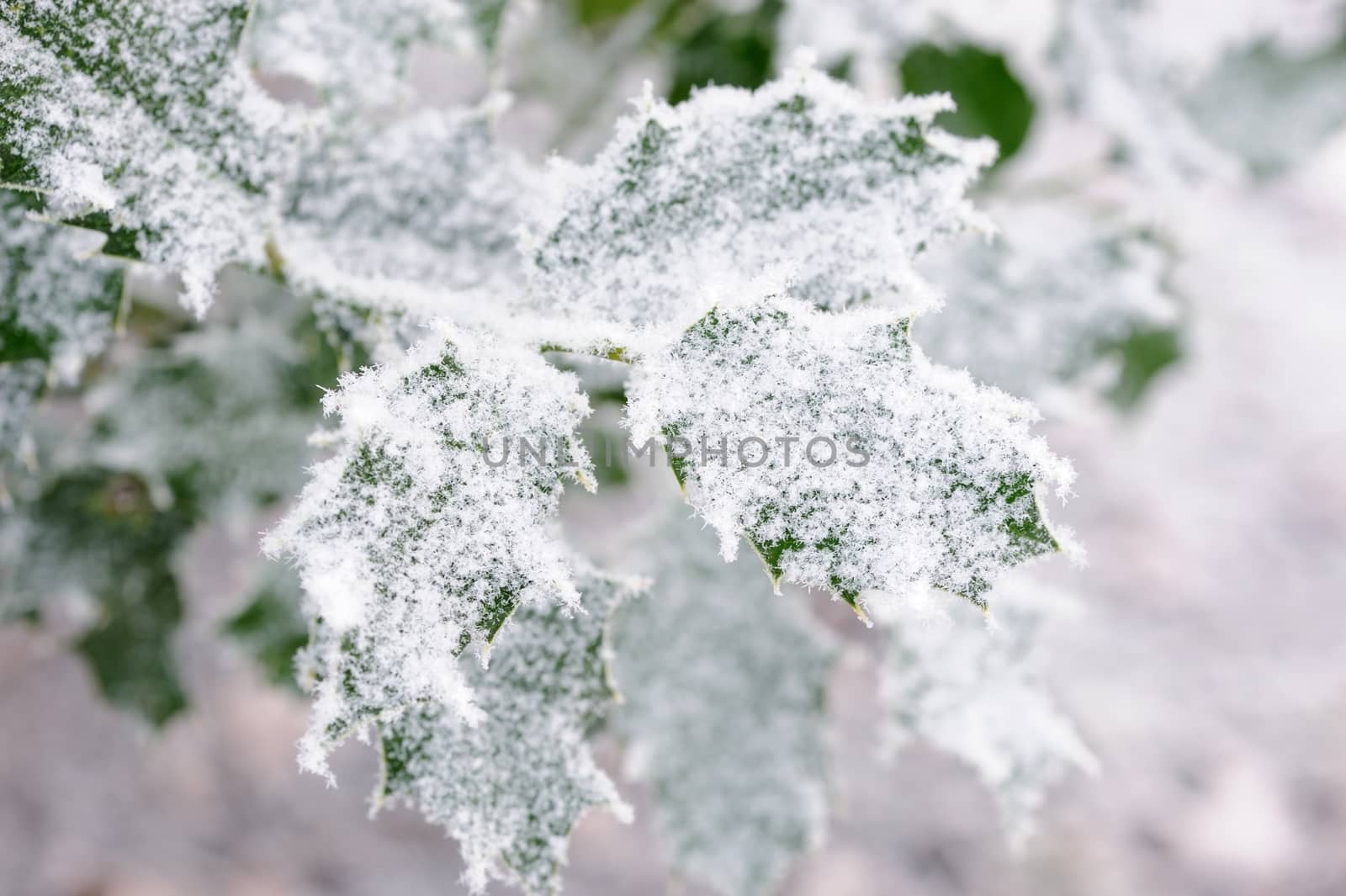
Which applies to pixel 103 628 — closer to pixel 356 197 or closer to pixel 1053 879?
pixel 356 197

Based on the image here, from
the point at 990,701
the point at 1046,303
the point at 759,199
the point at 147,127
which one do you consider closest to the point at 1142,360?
the point at 1046,303

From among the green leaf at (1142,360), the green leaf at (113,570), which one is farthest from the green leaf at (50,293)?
the green leaf at (1142,360)

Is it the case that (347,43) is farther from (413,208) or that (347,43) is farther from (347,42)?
(413,208)

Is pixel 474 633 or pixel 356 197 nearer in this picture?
pixel 474 633

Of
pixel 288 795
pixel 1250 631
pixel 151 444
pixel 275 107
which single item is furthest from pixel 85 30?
pixel 1250 631

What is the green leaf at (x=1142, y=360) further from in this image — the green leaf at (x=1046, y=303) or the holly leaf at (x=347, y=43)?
the holly leaf at (x=347, y=43)

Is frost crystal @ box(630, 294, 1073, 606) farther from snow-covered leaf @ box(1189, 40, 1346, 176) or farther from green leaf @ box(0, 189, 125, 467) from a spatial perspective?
snow-covered leaf @ box(1189, 40, 1346, 176)
